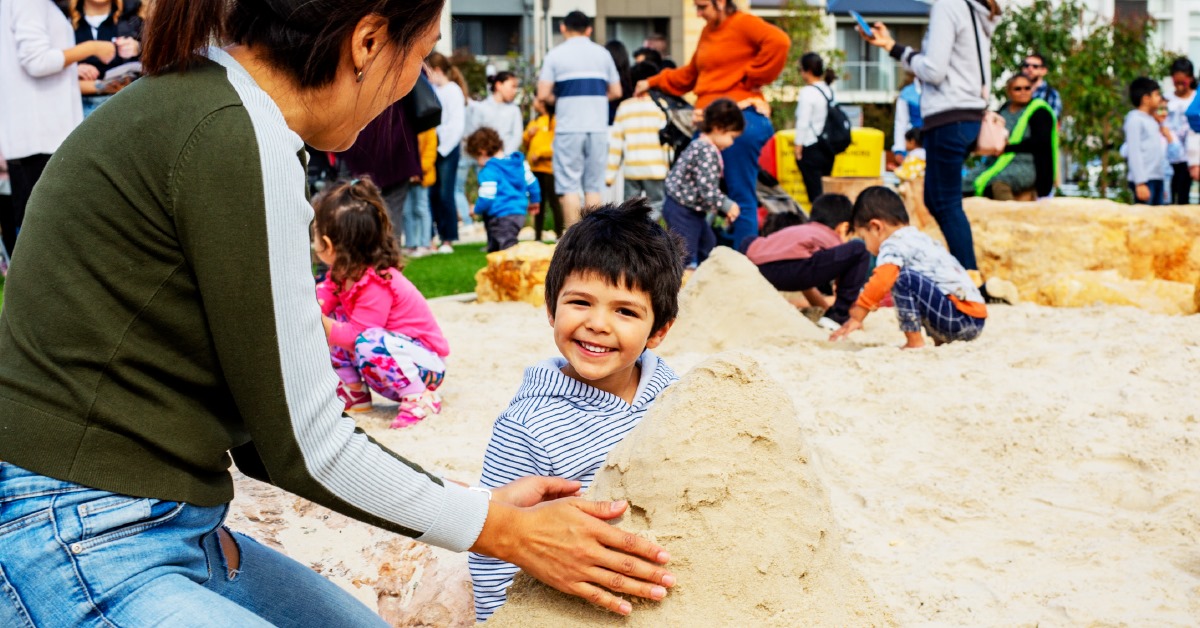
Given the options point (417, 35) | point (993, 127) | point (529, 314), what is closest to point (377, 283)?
point (529, 314)

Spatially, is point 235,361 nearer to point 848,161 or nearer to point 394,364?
point 394,364

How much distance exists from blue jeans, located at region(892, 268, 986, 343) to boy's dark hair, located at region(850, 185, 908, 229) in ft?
1.09

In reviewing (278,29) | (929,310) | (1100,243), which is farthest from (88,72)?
(1100,243)

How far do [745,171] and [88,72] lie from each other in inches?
161

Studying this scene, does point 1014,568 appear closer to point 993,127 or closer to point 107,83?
point 993,127

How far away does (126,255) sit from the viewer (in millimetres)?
1502

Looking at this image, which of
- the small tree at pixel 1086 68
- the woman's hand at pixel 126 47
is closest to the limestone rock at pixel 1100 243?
the woman's hand at pixel 126 47

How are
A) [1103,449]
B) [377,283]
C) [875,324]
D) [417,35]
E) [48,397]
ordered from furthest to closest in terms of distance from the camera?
[875,324] → [377,283] → [1103,449] → [417,35] → [48,397]

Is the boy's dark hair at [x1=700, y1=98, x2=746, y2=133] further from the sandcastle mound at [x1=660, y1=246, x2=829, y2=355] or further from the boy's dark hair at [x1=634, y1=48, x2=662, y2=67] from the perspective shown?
the boy's dark hair at [x1=634, y1=48, x2=662, y2=67]

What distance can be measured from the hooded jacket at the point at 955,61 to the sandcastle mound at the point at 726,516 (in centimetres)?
506

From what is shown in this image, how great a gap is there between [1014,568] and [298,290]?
2.18 m

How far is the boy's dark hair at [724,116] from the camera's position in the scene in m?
7.43

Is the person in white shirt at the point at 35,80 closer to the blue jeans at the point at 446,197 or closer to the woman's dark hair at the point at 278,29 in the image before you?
the woman's dark hair at the point at 278,29

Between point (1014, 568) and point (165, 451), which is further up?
point (165, 451)
